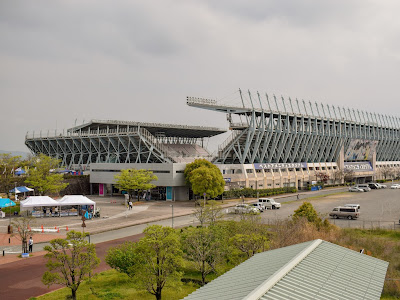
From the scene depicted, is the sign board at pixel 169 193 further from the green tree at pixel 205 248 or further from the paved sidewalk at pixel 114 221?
the green tree at pixel 205 248

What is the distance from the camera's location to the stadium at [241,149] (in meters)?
74.3

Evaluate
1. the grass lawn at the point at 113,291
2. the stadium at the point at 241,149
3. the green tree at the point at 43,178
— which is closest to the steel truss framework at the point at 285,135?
the stadium at the point at 241,149

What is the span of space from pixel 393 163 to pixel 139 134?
93257 millimetres

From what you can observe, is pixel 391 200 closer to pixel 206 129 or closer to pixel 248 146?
pixel 248 146

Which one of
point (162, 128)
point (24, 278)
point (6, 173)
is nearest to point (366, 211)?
point (24, 278)

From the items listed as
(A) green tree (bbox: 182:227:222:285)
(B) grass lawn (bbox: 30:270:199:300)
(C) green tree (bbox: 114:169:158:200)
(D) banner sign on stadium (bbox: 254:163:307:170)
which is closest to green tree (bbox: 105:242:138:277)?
(B) grass lawn (bbox: 30:270:199:300)

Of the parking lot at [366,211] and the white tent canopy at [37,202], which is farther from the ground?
the white tent canopy at [37,202]

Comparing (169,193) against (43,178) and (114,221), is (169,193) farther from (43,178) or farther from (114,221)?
(114,221)

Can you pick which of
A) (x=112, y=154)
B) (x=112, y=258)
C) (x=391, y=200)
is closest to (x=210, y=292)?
(x=112, y=258)

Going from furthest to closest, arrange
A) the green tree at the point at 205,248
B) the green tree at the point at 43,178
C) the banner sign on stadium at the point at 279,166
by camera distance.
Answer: the banner sign on stadium at the point at 279,166 → the green tree at the point at 43,178 → the green tree at the point at 205,248

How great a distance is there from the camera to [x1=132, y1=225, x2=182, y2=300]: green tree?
1931 cm

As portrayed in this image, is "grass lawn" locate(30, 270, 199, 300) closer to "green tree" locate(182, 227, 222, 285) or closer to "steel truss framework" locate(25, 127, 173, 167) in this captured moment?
"green tree" locate(182, 227, 222, 285)

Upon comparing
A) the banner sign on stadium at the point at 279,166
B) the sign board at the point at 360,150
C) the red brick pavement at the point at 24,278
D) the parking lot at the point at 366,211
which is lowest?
the red brick pavement at the point at 24,278

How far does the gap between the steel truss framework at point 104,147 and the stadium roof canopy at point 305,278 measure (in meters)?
57.3
